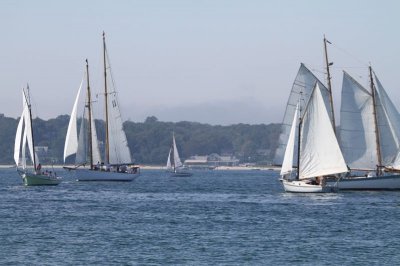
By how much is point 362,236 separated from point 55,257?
1803cm

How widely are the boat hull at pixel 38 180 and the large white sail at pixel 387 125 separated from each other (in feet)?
129

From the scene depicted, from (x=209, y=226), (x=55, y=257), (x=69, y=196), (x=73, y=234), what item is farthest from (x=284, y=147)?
(x=55, y=257)

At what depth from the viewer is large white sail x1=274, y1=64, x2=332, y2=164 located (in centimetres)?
10558

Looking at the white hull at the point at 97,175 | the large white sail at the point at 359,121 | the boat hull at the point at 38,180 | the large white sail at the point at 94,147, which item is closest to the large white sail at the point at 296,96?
the large white sail at the point at 359,121

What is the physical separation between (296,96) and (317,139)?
1058cm

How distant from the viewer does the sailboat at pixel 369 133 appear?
10200cm

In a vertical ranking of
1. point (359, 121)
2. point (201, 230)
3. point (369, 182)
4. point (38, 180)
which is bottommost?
point (201, 230)

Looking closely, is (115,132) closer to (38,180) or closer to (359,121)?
(38,180)

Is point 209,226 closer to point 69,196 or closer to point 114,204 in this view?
point 114,204

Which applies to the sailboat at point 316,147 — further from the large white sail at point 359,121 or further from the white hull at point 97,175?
the white hull at point 97,175

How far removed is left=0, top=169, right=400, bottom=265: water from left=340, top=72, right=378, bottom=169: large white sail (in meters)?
7.12

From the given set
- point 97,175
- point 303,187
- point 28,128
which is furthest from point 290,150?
point 97,175

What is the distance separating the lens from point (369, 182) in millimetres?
102250

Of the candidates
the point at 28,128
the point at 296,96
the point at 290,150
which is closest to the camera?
the point at 290,150
